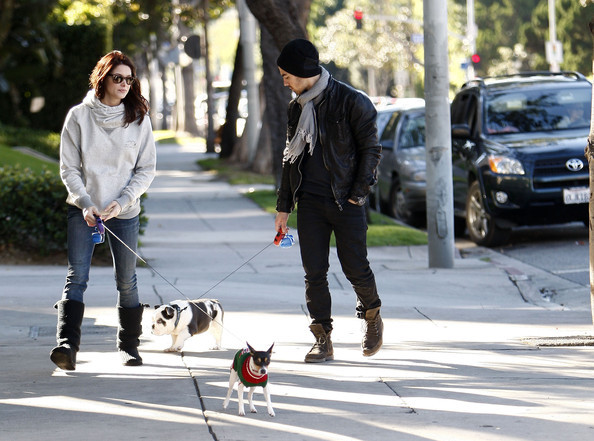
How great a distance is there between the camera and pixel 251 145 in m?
26.5

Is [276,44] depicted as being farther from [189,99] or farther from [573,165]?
[189,99]

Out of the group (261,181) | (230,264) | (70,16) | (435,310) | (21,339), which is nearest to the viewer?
(21,339)

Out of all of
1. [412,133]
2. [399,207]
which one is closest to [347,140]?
[399,207]

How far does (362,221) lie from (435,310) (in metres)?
2.50

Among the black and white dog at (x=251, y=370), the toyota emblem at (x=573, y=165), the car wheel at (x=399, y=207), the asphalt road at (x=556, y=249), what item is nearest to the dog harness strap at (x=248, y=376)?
the black and white dog at (x=251, y=370)

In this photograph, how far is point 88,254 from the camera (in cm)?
636

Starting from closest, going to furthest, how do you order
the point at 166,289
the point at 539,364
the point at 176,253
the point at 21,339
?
the point at 539,364, the point at 21,339, the point at 166,289, the point at 176,253

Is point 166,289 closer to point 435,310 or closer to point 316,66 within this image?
point 435,310

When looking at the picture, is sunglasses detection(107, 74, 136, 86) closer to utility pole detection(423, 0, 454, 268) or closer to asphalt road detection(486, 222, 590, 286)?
utility pole detection(423, 0, 454, 268)

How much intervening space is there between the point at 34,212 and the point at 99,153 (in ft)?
16.1

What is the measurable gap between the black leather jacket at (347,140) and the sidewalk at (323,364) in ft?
3.39

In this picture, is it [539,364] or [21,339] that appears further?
[21,339]

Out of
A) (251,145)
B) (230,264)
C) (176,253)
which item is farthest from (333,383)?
(251,145)

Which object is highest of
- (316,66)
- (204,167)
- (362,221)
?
(316,66)
